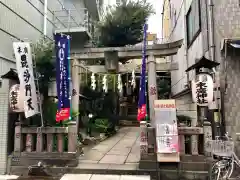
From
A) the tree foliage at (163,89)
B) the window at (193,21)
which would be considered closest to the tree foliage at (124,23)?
the window at (193,21)

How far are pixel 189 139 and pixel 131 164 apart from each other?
86.9 inches

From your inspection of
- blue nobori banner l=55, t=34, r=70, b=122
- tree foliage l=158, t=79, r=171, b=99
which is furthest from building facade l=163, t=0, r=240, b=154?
tree foliage l=158, t=79, r=171, b=99

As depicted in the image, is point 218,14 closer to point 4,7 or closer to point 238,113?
point 238,113

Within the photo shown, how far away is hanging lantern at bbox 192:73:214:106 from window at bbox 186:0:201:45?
420cm

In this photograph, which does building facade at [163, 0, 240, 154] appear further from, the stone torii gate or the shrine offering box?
the shrine offering box

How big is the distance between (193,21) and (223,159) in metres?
7.89

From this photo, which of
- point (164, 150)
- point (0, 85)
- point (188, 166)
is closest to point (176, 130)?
point (164, 150)

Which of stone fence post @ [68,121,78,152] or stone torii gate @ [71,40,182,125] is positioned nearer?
stone fence post @ [68,121,78,152]

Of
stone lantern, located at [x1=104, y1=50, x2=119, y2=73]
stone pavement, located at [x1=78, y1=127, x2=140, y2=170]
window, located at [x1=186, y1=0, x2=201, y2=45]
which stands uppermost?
window, located at [x1=186, y1=0, x2=201, y2=45]

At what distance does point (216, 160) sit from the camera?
25.2 ft

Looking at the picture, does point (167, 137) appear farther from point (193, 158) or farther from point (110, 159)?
point (110, 159)

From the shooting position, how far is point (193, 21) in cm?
1284

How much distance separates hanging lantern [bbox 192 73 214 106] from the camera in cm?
770

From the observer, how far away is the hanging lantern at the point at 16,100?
323 inches
